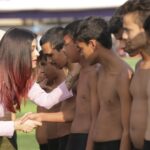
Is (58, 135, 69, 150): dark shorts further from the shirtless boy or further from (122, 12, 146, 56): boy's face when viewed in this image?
(122, 12, 146, 56): boy's face

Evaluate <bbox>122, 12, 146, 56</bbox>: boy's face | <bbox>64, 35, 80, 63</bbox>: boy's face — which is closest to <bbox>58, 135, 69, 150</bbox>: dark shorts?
<bbox>64, 35, 80, 63</bbox>: boy's face

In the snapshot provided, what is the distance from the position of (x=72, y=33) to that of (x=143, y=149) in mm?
1734

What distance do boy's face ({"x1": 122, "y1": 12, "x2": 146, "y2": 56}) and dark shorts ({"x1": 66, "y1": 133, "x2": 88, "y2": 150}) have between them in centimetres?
127

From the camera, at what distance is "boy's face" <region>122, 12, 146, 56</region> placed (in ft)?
15.1

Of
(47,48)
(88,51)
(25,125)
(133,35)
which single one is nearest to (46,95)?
(88,51)

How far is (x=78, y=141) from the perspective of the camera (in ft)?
18.9

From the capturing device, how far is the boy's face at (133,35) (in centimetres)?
461

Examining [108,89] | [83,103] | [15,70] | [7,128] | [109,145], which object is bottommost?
[109,145]

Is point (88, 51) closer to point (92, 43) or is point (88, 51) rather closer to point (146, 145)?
point (92, 43)

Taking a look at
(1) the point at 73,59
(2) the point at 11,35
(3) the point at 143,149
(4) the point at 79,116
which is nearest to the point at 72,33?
(1) the point at 73,59

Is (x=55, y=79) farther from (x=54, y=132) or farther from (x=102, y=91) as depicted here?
(x=102, y=91)

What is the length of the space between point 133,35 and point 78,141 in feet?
4.66

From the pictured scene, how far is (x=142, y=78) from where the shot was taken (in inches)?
184

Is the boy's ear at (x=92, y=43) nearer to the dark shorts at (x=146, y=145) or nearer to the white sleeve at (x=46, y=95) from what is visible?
the white sleeve at (x=46, y=95)
